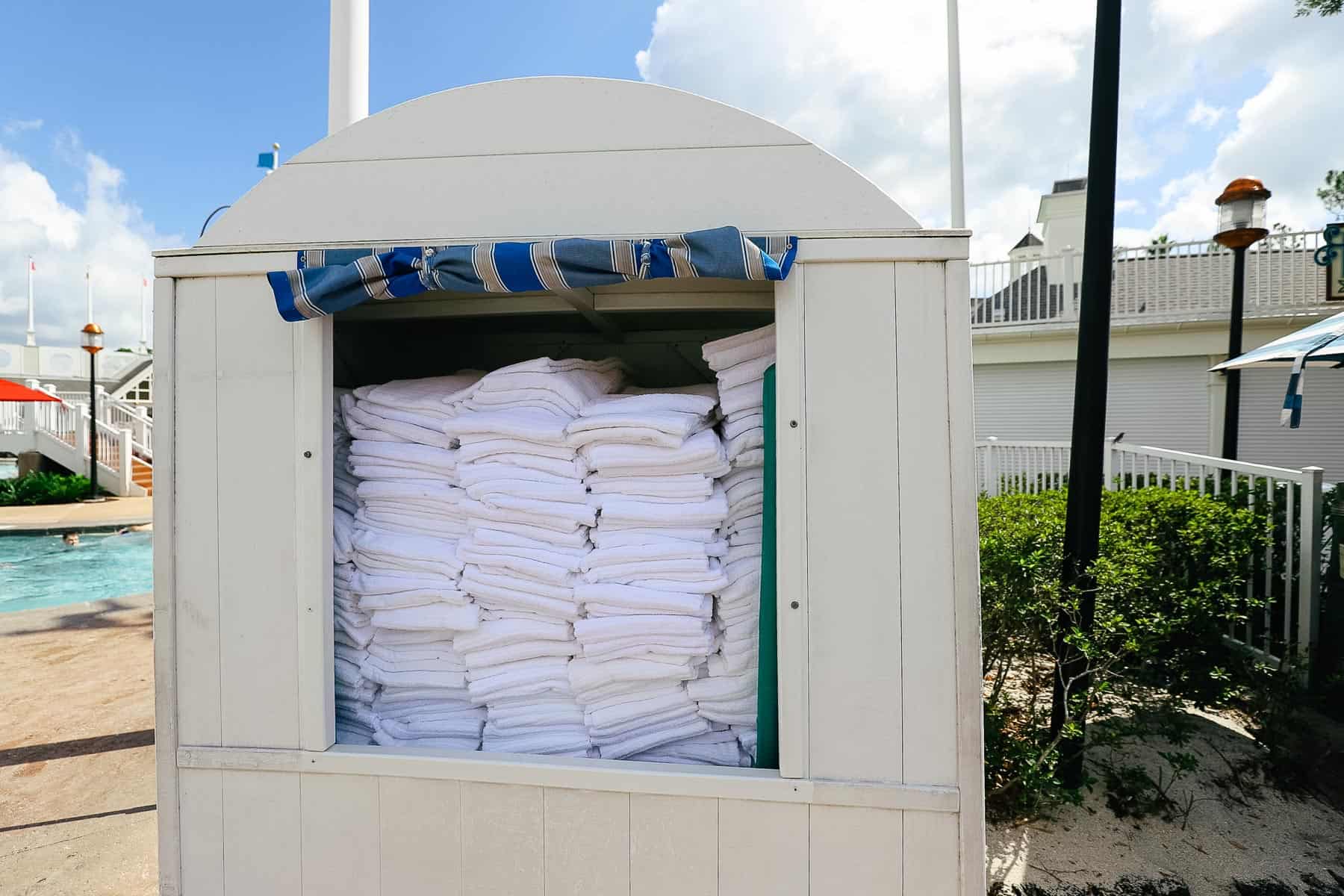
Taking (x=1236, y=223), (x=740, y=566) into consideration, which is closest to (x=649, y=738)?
(x=740, y=566)

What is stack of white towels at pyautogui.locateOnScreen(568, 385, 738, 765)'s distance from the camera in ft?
6.98

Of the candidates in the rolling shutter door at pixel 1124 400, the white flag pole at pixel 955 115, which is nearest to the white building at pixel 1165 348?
the rolling shutter door at pixel 1124 400

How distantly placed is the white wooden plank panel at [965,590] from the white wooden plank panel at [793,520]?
394mm

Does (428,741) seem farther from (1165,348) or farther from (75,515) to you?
(75,515)

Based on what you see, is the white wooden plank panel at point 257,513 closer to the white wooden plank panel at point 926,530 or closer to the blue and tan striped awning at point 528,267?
the blue and tan striped awning at point 528,267

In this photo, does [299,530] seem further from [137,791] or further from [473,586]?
[137,791]

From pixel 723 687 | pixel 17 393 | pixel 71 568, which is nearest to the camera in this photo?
pixel 723 687

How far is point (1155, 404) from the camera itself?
1085cm

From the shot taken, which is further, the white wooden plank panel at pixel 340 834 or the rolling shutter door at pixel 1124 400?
the rolling shutter door at pixel 1124 400

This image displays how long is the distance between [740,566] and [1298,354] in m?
3.70

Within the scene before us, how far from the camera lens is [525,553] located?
7.23 feet

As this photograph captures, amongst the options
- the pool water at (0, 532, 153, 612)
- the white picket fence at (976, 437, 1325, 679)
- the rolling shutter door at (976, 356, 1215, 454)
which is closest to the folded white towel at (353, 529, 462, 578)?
the white picket fence at (976, 437, 1325, 679)

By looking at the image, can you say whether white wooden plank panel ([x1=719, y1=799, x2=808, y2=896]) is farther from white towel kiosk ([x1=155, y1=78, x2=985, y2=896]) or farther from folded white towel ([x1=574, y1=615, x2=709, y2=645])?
folded white towel ([x1=574, y1=615, x2=709, y2=645])

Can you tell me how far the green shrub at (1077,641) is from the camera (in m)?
2.95
